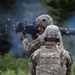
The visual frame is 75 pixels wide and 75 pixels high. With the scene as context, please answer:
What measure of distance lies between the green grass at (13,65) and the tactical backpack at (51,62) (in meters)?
7.12

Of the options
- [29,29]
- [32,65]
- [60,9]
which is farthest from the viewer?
[60,9]

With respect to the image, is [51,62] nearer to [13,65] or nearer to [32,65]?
[32,65]

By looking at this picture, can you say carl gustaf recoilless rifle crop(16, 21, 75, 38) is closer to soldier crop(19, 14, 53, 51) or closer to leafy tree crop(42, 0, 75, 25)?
soldier crop(19, 14, 53, 51)

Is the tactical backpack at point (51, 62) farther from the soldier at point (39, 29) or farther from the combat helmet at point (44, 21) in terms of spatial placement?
the combat helmet at point (44, 21)

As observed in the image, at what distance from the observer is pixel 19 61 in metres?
20.7

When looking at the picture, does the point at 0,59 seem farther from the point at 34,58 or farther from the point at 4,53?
the point at 34,58

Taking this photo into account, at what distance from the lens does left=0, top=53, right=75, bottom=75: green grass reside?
1879 cm

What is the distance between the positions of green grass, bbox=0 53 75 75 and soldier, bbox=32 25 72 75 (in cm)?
711

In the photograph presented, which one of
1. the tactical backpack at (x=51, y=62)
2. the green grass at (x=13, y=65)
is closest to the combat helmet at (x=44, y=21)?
the tactical backpack at (x=51, y=62)

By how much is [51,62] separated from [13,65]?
8911mm

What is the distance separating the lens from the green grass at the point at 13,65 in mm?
18794

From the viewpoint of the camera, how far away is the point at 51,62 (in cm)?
1120

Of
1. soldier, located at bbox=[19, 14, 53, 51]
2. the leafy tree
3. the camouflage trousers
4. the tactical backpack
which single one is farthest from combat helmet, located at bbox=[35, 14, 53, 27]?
the leafy tree

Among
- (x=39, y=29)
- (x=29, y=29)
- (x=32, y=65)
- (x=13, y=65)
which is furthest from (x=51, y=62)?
(x=13, y=65)
